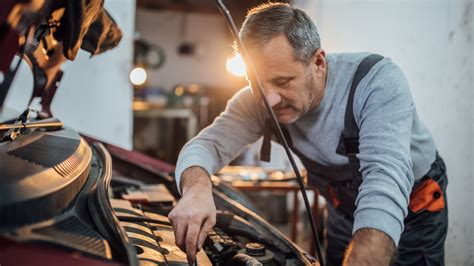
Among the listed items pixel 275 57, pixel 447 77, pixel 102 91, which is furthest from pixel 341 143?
pixel 102 91

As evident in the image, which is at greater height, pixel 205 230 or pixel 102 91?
pixel 102 91

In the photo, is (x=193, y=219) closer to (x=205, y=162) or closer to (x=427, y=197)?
(x=205, y=162)

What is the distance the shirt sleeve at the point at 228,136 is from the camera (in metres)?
1.38

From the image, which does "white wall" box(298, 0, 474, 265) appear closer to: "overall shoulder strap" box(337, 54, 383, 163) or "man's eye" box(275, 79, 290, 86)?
"overall shoulder strap" box(337, 54, 383, 163)

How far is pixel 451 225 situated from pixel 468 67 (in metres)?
0.82

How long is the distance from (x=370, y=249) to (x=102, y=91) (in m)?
2.36

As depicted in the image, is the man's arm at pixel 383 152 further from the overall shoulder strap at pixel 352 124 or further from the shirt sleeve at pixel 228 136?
the shirt sleeve at pixel 228 136

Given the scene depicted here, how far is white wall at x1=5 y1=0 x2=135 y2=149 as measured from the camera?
2812 mm

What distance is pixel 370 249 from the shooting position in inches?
36.1

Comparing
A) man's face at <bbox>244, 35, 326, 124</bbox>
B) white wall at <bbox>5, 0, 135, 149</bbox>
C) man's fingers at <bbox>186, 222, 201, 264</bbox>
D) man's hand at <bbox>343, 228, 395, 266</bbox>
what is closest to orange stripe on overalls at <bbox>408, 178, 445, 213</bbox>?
man's face at <bbox>244, 35, 326, 124</bbox>

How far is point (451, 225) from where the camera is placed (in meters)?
2.24

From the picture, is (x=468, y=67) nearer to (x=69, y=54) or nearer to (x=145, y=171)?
(x=145, y=171)

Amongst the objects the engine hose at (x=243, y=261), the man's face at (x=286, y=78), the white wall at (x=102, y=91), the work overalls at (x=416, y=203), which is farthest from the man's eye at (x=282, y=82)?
the white wall at (x=102, y=91)

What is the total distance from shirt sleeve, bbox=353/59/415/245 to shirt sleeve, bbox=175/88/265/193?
0.44 meters
